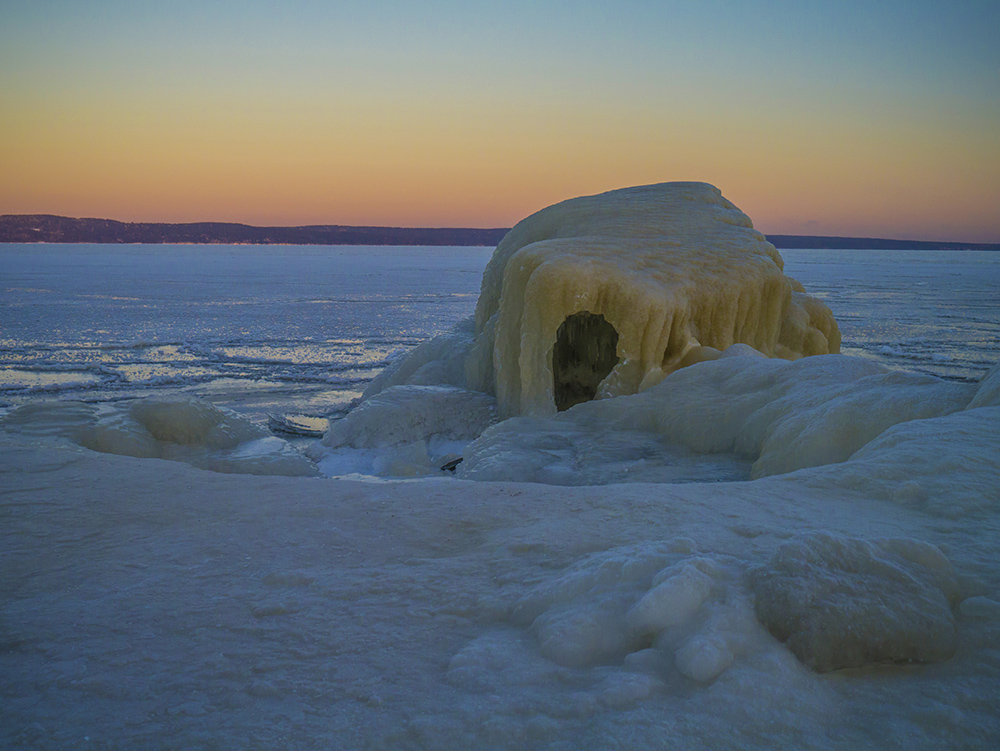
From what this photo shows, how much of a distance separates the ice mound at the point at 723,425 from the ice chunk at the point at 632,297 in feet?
3.59

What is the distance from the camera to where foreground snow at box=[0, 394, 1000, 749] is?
4.87 ft

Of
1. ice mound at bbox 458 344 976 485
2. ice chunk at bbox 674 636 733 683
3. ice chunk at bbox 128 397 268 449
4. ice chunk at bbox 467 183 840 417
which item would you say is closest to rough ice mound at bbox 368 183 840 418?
ice chunk at bbox 467 183 840 417

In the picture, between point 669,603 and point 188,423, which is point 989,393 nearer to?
point 669,603

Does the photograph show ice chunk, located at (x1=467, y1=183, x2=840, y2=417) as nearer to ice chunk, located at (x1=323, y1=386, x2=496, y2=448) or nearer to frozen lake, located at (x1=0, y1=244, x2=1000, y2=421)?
ice chunk, located at (x1=323, y1=386, x2=496, y2=448)

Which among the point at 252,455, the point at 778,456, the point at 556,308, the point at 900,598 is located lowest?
the point at 252,455

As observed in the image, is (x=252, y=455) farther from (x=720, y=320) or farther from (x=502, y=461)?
(x=720, y=320)

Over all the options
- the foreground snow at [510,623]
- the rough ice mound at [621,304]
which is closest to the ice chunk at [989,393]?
the foreground snow at [510,623]

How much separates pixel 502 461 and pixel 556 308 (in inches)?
96.9

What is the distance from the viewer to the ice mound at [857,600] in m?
1.69

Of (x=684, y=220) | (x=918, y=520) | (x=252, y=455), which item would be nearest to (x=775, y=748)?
(x=918, y=520)

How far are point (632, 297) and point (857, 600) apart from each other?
626 centimetres

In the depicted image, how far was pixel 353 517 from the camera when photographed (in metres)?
2.78

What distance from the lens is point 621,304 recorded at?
788 centimetres

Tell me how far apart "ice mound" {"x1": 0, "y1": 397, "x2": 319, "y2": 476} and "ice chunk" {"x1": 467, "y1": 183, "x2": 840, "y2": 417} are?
2.96m
